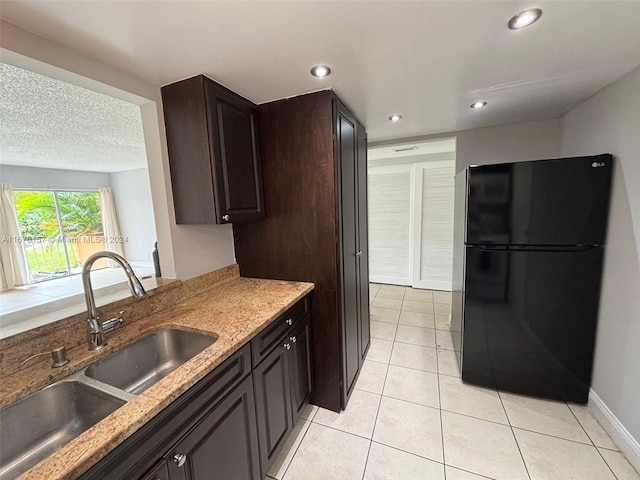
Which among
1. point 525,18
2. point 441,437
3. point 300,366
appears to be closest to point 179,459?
point 300,366

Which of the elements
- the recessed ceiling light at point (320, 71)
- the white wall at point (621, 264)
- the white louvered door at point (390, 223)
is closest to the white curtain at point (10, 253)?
the recessed ceiling light at point (320, 71)

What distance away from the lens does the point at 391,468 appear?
4.76 ft

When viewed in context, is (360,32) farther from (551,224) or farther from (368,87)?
(551,224)

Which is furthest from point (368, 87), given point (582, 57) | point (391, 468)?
point (391, 468)

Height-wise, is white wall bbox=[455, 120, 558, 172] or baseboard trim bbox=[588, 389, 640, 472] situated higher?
white wall bbox=[455, 120, 558, 172]

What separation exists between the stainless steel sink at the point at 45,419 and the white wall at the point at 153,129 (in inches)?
29.9

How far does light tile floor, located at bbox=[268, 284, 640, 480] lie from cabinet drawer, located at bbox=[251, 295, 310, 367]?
753 millimetres

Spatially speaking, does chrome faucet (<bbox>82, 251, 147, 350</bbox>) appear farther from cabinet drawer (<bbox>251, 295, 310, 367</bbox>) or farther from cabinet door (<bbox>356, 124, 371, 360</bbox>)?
cabinet door (<bbox>356, 124, 371, 360</bbox>)

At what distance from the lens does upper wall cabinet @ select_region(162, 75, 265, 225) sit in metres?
1.40

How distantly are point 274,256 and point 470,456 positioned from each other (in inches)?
67.3

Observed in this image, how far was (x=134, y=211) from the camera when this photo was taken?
188 inches

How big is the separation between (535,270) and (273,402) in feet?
6.25

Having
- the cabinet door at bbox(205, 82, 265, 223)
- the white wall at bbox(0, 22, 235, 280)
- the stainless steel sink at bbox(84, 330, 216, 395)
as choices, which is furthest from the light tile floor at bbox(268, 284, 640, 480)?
the cabinet door at bbox(205, 82, 265, 223)

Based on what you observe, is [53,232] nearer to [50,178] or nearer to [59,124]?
[59,124]
